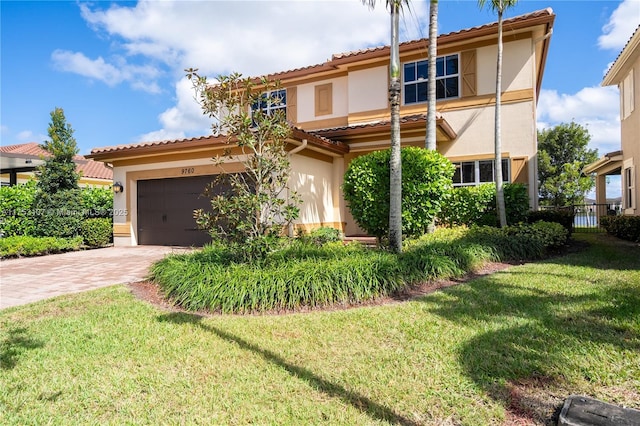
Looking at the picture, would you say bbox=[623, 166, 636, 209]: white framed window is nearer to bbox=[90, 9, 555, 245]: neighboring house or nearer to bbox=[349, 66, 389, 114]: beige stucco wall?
bbox=[90, 9, 555, 245]: neighboring house

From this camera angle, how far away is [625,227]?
11.8 m

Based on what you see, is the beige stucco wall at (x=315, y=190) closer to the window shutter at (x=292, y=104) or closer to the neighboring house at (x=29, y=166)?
the window shutter at (x=292, y=104)

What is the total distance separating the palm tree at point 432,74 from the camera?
10048 millimetres

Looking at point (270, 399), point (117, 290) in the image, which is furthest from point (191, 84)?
point (270, 399)

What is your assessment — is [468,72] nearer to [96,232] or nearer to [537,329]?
[537,329]

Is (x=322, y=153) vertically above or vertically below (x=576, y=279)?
above

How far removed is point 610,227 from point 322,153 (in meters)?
11.0

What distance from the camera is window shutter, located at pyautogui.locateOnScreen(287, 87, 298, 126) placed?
51.6 feet

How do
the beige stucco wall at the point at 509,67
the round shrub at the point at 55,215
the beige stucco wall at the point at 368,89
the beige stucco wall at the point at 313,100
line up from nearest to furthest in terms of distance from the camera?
the beige stucco wall at the point at 509,67
the round shrub at the point at 55,215
the beige stucco wall at the point at 368,89
the beige stucco wall at the point at 313,100

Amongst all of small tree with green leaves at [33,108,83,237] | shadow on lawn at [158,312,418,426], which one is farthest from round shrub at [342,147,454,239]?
small tree with green leaves at [33,108,83,237]

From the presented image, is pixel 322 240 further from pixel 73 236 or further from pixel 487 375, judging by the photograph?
pixel 73 236

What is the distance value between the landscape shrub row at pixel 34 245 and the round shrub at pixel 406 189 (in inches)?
395

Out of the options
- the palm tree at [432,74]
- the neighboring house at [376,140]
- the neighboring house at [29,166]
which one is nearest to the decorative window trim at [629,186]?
the neighboring house at [376,140]

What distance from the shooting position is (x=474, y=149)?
41.1 feet
